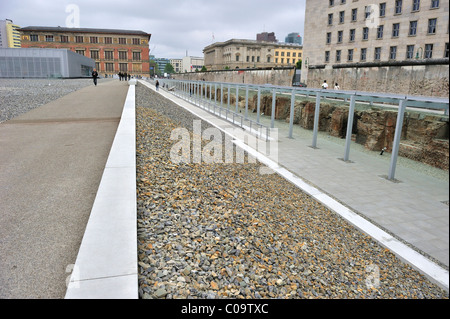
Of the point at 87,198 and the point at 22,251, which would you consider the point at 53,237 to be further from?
the point at 87,198

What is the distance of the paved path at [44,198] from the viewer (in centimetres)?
321

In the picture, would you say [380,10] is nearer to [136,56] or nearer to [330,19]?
[330,19]

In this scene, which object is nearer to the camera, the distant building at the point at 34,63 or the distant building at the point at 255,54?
the distant building at the point at 34,63

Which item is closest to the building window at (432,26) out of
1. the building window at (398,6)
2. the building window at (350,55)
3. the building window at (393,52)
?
the building window at (398,6)

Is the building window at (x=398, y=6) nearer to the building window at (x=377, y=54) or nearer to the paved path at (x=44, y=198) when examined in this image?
the building window at (x=377, y=54)

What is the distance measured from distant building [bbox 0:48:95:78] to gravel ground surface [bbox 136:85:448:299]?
163 feet

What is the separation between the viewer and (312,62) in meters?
53.7

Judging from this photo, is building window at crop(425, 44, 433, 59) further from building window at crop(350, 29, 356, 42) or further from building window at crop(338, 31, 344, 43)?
building window at crop(338, 31, 344, 43)

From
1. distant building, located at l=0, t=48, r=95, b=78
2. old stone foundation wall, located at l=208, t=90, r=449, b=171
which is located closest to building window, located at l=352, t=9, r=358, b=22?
old stone foundation wall, located at l=208, t=90, r=449, b=171

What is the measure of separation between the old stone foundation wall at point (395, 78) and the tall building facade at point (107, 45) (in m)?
88.4

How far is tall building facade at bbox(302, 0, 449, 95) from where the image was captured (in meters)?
36.6

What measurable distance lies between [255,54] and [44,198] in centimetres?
12004

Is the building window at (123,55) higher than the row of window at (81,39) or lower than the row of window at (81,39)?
lower
